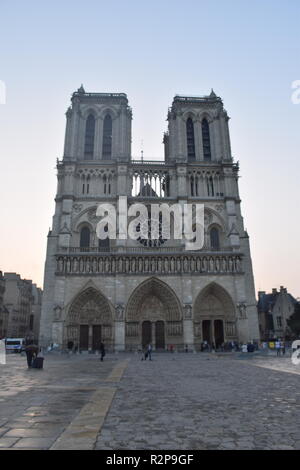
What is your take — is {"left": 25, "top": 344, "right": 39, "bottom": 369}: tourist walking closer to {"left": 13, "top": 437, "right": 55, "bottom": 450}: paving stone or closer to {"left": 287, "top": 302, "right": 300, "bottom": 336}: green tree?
{"left": 13, "top": 437, "right": 55, "bottom": 450}: paving stone

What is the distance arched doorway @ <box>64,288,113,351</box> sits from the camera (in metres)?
31.3

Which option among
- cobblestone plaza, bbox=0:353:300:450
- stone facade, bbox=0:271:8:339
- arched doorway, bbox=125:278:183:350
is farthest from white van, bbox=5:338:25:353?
cobblestone plaza, bbox=0:353:300:450

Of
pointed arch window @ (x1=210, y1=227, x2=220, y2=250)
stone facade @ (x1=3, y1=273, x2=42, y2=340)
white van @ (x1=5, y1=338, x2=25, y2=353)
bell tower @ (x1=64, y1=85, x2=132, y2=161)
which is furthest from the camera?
stone facade @ (x1=3, y1=273, x2=42, y2=340)

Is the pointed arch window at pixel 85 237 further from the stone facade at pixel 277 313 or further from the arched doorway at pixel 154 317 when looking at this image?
the stone facade at pixel 277 313

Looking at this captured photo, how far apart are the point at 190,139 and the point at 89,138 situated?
11704 millimetres

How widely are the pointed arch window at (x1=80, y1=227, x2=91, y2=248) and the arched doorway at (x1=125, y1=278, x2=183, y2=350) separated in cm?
747

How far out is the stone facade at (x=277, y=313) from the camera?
4850 centimetres

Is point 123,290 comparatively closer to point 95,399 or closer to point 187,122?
point 187,122

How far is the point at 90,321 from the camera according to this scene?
3203 cm

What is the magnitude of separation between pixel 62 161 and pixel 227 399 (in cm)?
3254

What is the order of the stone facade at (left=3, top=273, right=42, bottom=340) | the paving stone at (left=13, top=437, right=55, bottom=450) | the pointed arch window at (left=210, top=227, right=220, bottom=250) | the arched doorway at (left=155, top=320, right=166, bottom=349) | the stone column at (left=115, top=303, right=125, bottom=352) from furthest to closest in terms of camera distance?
1. the stone facade at (left=3, top=273, right=42, bottom=340)
2. the pointed arch window at (left=210, top=227, right=220, bottom=250)
3. the arched doorway at (left=155, top=320, right=166, bottom=349)
4. the stone column at (left=115, top=303, right=125, bottom=352)
5. the paving stone at (left=13, top=437, right=55, bottom=450)

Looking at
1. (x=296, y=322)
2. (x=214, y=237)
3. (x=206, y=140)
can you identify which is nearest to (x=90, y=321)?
(x=214, y=237)

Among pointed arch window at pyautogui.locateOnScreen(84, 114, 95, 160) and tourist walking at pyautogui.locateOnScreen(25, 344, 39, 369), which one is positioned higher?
pointed arch window at pyautogui.locateOnScreen(84, 114, 95, 160)

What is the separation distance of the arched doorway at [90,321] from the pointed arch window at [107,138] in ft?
50.9
